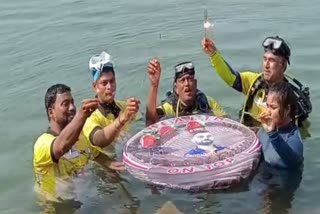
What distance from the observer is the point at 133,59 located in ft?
41.2

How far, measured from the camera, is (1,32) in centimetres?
1442

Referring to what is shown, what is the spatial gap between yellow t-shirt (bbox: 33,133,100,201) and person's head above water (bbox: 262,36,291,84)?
222 centimetres

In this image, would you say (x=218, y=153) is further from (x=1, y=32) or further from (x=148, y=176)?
(x=1, y=32)

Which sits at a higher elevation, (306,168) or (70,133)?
(70,133)

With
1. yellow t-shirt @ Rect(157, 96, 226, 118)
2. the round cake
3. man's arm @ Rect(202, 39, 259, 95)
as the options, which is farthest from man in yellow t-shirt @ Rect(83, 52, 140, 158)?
man's arm @ Rect(202, 39, 259, 95)

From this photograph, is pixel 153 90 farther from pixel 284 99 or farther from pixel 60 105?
pixel 284 99

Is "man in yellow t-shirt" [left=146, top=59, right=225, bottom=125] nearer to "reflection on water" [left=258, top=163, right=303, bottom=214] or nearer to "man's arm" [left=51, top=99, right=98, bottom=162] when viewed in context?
"reflection on water" [left=258, top=163, right=303, bottom=214]

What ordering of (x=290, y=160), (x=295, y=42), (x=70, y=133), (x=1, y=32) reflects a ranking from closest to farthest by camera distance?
1. (x=70, y=133)
2. (x=290, y=160)
3. (x=295, y=42)
4. (x=1, y=32)

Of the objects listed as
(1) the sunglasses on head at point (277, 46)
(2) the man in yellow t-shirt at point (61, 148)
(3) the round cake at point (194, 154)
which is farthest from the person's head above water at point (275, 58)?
(2) the man in yellow t-shirt at point (61, 148)

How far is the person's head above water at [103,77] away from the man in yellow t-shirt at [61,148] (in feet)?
1.92

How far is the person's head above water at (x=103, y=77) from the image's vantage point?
7.96 meters

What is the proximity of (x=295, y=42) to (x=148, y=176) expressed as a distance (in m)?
6.06

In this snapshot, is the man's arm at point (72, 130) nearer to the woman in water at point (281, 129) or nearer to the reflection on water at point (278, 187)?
the woman in water at point (281, 129)

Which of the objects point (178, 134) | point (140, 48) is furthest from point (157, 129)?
point (140, 48)
